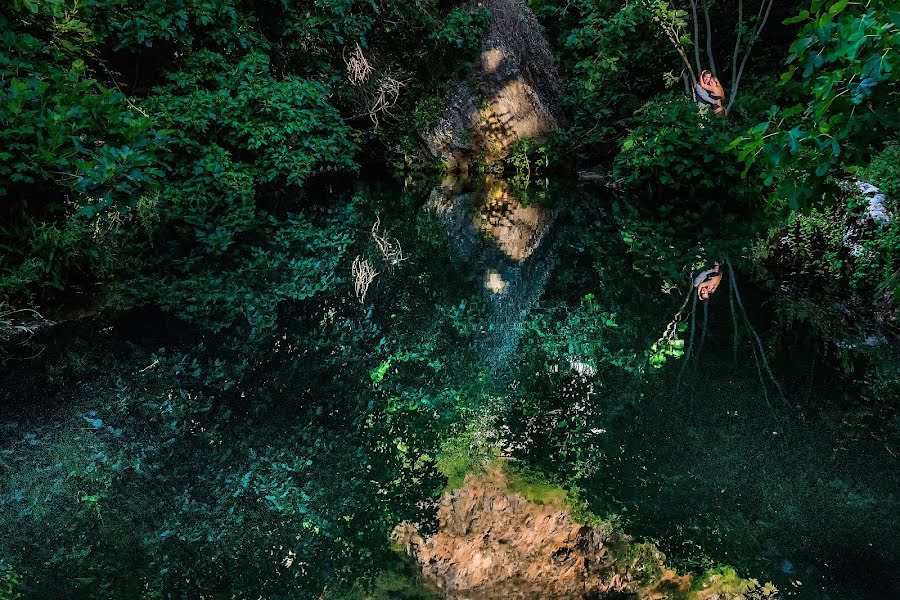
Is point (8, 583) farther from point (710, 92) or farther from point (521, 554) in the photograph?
point (710, 92)

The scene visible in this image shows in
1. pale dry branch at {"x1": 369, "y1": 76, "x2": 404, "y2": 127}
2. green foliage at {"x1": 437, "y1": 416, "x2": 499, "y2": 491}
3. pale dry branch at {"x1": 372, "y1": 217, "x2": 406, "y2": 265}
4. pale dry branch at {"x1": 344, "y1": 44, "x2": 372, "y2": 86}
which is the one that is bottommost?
pale dry branch at {"x1": 372, "y1": 217, "x2": 406, "y2": 265}

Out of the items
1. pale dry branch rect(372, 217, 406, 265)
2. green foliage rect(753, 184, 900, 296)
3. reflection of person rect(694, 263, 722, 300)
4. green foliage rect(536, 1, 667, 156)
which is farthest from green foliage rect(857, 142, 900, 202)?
green foliage rect(536, 1, 667, 156)

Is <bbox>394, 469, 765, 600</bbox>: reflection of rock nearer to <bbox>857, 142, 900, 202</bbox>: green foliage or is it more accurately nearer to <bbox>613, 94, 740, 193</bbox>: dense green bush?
<bbox>857, 142, 900, 202</bbox>: green foliage

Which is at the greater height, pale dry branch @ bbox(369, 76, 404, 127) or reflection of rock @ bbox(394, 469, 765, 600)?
pale dry branch @ bbox(369, 76, 404, 127)

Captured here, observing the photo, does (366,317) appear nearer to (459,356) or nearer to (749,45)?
(459,356)

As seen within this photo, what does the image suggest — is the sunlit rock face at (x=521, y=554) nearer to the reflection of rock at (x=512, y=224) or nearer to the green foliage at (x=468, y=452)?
the green foliage at (x=468, y=452)

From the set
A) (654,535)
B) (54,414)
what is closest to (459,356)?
(654,535)

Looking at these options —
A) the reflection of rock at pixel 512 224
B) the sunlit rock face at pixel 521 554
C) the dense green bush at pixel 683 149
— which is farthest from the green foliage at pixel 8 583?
the dense green bush at pixel 683 149
